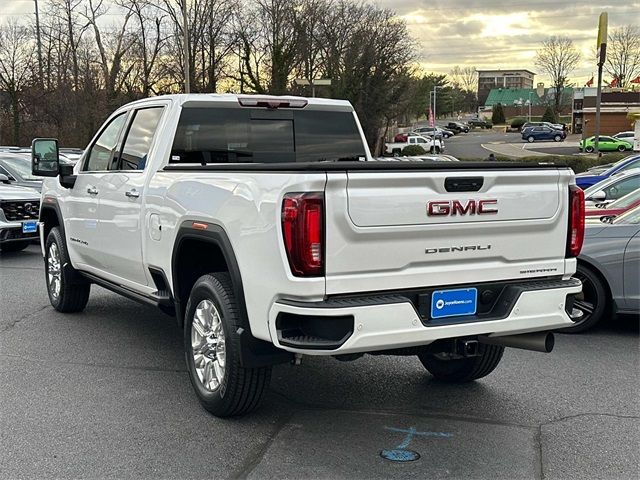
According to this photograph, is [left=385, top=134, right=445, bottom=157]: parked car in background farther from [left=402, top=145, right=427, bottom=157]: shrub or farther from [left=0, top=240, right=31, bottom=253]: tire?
[left=0, top=240, right=31, bottom=253]: tire

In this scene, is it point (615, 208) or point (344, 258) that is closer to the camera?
point (344, 258)

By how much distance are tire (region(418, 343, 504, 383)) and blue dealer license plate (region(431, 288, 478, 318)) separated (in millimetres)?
1058

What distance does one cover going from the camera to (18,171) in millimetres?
13750

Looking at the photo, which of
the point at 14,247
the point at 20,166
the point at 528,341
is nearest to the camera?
the point at 528,341

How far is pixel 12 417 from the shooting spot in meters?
4.51

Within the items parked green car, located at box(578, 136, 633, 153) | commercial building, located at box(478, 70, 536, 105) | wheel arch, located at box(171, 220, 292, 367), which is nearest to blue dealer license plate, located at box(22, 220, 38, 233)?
wheel arch, located at box(171, 220, 292, 367)

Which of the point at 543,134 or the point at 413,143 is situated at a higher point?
the point at 543,134

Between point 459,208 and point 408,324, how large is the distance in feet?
2.33

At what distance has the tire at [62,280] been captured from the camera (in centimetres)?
710

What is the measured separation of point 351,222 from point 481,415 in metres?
1.85

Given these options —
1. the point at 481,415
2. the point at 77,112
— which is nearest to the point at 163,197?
the point at 481,415

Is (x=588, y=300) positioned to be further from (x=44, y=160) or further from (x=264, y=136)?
(x=44, y=160)

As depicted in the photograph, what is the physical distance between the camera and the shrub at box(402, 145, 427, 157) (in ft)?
180

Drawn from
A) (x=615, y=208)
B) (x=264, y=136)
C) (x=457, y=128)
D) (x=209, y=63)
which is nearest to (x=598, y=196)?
(x=615, y=208)
